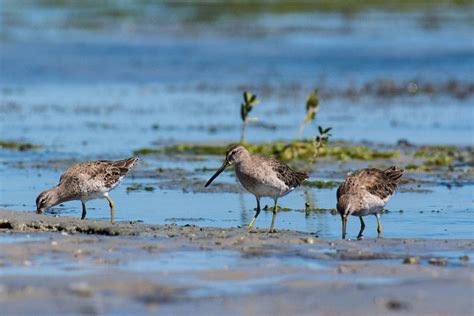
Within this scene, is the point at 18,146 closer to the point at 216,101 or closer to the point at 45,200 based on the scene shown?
the point at 45,200

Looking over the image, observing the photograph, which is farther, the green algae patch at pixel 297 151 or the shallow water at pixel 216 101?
the green algae patch at pixel 297 151

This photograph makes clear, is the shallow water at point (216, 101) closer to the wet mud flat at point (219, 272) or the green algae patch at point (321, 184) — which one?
the green algae patch at point (321, 184)

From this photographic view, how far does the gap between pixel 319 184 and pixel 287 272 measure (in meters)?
6.91

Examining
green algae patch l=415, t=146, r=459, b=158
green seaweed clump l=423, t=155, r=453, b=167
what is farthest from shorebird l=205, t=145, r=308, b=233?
green algae patch l=415, t=146, r=459, b=158

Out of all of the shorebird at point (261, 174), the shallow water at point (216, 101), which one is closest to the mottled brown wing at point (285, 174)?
the shorebird at point (261, 174)

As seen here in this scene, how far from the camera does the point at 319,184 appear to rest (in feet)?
55.9

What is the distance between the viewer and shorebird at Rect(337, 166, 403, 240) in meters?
13.1

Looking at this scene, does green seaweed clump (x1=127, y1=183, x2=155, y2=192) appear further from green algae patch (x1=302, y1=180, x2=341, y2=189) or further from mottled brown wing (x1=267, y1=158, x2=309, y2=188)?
mottled brown wing (x1=267, y1=158, x2=309, y2=188)

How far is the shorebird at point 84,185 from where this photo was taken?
14.4 meters

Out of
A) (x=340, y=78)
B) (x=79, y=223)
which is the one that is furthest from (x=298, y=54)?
(x=79, y=223)

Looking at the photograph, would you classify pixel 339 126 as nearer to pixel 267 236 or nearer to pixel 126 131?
pixel 126 131

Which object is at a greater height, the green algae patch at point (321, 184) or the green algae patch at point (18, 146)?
the green algae patch at point (18, 146)

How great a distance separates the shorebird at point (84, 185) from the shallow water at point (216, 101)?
434 millimetres

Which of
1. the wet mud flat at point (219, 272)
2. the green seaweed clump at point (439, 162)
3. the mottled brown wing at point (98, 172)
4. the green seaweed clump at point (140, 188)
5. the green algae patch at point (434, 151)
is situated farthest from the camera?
the green algae patch at point (434, 151)
